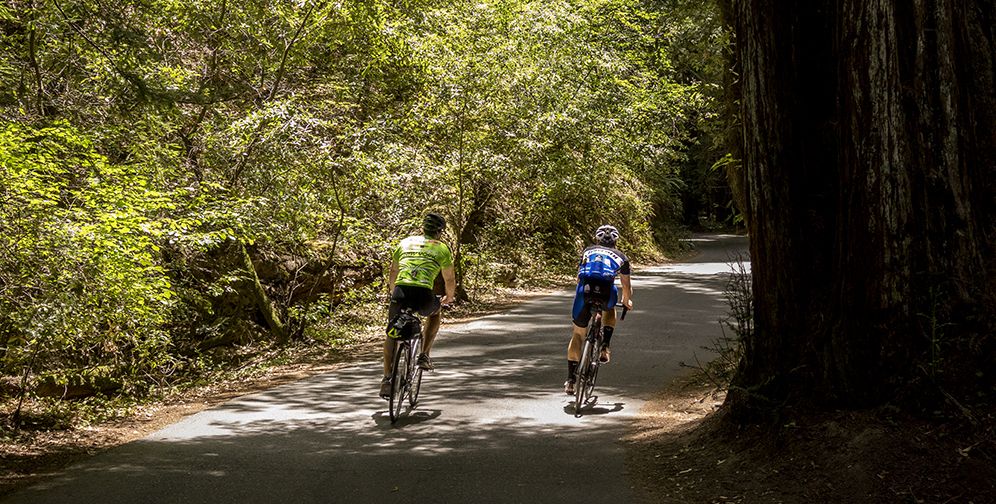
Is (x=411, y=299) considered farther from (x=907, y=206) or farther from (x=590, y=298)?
(x=907, y=206)

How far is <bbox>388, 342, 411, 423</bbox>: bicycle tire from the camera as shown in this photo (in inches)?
366

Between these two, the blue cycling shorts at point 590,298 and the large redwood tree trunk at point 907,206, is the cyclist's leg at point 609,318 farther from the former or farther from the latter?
the large redwood tree trunk at point 907,206

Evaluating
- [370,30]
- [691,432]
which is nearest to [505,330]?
[370,30]

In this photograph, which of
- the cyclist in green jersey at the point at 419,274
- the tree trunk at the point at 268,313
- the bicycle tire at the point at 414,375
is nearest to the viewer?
the cyclist in green jersey at the point at 419,274

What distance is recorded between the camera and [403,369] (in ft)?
30.9

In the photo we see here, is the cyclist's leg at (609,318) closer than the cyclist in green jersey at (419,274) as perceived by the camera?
No

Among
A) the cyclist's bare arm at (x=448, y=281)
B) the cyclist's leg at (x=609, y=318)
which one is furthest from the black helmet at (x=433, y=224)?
the cyclist's leg at (x=609, y=318)

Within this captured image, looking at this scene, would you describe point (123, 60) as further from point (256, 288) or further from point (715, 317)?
point (715, 317)

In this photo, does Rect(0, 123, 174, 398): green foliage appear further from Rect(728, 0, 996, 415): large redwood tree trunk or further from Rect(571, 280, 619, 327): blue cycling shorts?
Rect(728, 0, 996, 415): large redwood tree trunk

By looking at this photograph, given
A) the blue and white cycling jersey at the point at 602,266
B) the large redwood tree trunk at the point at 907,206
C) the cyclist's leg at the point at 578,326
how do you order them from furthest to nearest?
the cyclist's leg at the point at 578,326
the blue and white cycling jersey at the point at 602,266
the large redwood tree trunk at the point at 907,206

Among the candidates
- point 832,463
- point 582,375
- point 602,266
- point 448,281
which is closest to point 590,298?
point 602,266

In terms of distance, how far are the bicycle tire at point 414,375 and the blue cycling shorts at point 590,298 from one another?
5.41 feet

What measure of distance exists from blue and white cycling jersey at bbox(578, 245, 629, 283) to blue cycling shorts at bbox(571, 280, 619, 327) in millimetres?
62

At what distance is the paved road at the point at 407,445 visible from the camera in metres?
6.83
